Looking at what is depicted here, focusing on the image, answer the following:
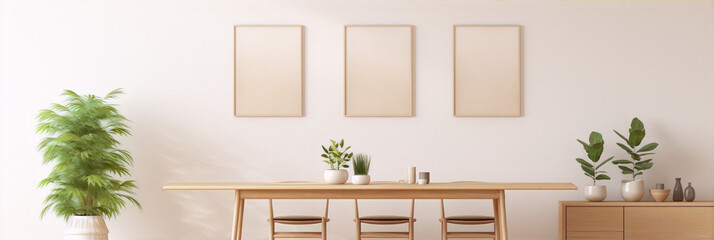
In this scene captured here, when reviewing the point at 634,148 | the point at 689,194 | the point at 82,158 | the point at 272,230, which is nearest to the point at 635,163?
the point at 634,148

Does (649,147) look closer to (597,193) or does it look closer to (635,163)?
(635,163)

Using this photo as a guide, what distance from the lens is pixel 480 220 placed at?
6.67m

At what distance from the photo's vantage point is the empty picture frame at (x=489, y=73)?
7414mm

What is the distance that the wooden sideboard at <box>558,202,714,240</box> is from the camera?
6992 millimetres

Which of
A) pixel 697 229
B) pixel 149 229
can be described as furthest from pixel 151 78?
pixel 697 229

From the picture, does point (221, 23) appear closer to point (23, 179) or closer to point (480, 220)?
point (23, 179)

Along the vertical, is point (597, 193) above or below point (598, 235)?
above

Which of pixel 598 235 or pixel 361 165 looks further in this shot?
pixel 598 235

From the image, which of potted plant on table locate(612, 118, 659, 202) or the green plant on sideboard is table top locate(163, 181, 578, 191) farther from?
potted plant on table locate(612, 118, 659, 202)

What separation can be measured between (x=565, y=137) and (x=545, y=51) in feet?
2.95

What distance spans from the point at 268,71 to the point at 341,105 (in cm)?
81

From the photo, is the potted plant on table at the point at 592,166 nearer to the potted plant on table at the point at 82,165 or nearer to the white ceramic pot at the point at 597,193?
the white ceramic pot at the point at 597,193

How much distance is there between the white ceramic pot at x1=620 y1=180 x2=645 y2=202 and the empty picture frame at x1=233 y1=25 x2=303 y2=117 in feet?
10.8

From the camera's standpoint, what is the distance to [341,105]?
7461mm
